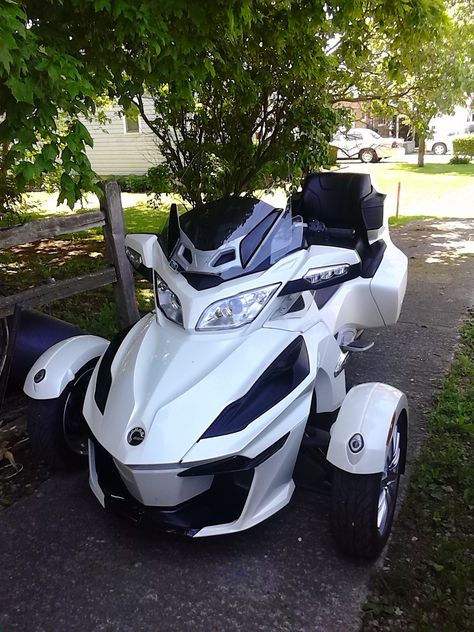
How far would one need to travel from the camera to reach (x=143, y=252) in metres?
3.44

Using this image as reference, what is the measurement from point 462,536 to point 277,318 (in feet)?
4.64

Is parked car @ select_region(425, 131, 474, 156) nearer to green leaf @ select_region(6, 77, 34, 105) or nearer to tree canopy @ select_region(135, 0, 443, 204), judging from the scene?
tree canopy @ select_region(135, 0, 443, 204)

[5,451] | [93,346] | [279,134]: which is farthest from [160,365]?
[279,134]

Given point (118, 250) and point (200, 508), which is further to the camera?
point (118, 250)

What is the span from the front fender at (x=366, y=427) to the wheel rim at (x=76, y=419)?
4.97 feet

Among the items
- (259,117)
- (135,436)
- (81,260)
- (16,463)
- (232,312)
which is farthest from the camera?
(81,260)

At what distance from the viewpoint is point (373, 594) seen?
2.62 m

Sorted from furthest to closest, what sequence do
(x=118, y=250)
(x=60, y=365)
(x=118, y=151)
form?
(x=118, y=151), (x=118, y=250), (x=60, y=365)

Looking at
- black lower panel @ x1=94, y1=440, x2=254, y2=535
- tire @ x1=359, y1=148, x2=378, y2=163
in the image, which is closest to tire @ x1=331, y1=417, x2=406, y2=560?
black lower panel @ x1=94, y1=440, x2=254, y2=535

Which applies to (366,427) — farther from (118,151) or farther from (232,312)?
(118,151)

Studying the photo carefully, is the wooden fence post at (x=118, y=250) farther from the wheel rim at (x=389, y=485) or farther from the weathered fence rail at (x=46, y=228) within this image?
the wheel rim at (x=389, y=485)

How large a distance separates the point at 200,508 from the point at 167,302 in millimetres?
1035

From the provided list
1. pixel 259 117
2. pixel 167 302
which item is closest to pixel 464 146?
pixel 259 117

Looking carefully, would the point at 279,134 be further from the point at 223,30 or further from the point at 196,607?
the point at 196,607
